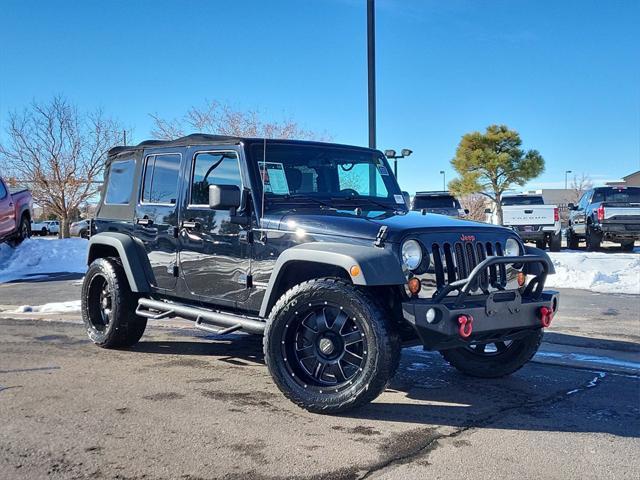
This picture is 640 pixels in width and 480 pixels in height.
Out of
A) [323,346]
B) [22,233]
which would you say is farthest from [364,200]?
[22,233]

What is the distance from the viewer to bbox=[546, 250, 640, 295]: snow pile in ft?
36.0

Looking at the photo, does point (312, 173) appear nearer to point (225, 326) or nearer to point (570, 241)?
point (225, 326)

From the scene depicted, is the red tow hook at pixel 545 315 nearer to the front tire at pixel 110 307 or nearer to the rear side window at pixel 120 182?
the front tire at pixel 110 307

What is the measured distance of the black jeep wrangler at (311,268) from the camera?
13.4ft

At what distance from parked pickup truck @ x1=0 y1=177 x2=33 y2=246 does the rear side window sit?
885 cm

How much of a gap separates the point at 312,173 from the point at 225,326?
145cm

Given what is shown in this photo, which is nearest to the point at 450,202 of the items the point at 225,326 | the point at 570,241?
the point at 570,241

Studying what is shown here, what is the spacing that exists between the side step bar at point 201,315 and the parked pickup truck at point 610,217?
14.6 metres

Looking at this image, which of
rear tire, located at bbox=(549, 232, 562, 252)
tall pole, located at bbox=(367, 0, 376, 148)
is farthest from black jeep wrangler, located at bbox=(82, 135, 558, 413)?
rear tire, located at bbox=(549, 232, 562, 252)

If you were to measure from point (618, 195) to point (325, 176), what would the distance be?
49.8 feet

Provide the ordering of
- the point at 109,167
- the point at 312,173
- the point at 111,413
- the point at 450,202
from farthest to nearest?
the point at 450,202 → the point at 109,167 → the point at 312,173 → the point at 111,413

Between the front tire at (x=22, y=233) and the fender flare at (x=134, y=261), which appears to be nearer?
the fender flare at (x=134, y=261)

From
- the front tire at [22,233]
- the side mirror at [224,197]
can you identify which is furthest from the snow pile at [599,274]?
the front tire at [22,233]

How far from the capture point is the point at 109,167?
6.84m
